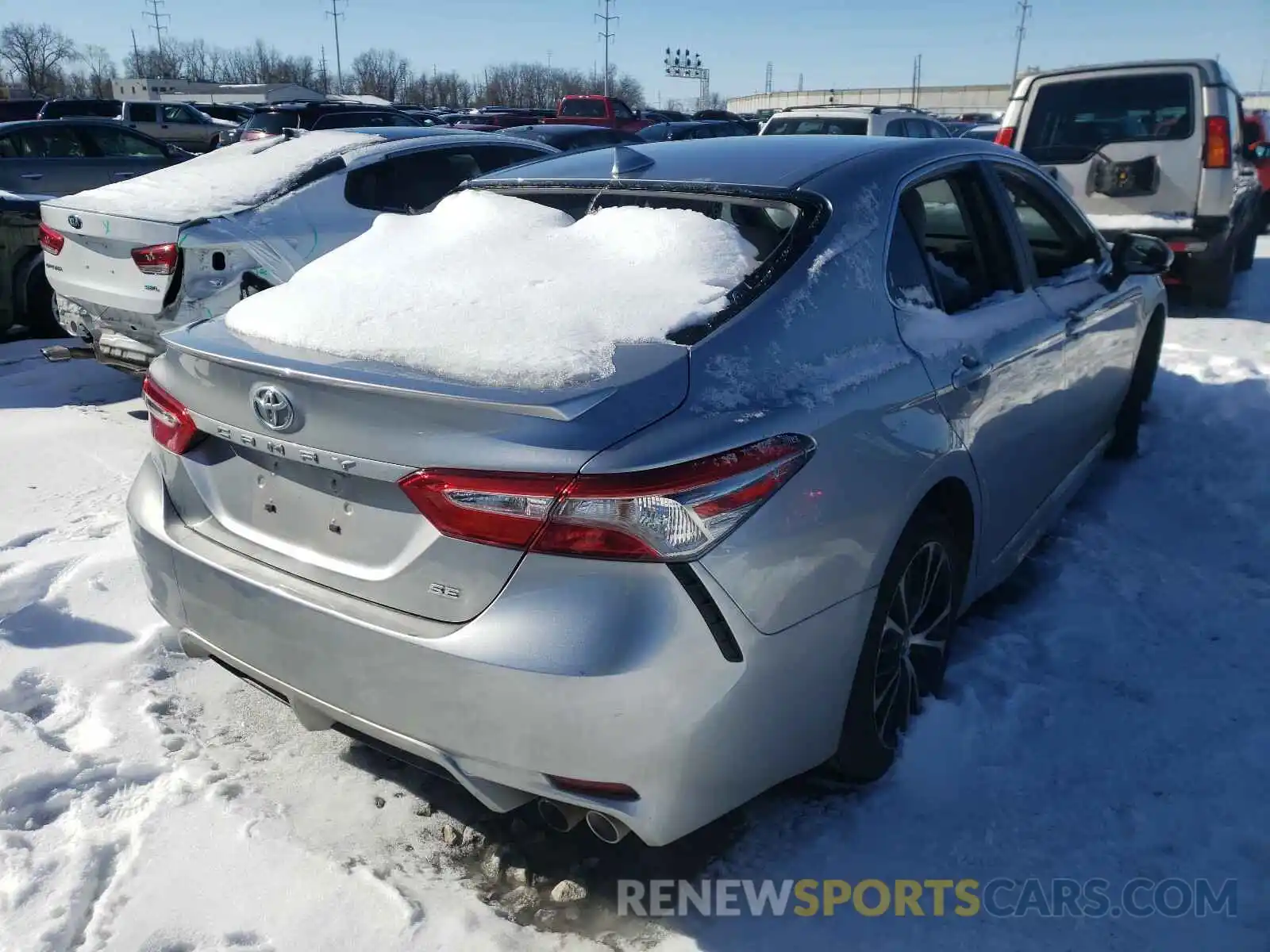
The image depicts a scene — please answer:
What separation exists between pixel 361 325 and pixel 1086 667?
251 centimetres

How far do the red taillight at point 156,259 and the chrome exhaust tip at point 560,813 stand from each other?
169 inches

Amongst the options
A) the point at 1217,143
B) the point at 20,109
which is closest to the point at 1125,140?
the point at 1217,143

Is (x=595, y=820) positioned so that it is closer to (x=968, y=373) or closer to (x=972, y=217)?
(x=968, y=373)

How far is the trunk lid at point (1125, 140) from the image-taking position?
27.0 feet

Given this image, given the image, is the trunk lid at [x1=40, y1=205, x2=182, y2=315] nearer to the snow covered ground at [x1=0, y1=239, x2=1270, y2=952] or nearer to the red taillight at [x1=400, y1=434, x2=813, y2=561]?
the snow covered ground at [x1=0, y1=239, x2=1270, y2=952]

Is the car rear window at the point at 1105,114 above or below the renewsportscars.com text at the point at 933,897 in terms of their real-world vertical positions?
above

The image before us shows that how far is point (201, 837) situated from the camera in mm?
2531

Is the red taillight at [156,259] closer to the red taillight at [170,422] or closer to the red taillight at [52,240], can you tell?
the red taillight at [52,240]

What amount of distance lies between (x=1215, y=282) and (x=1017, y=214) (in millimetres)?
6212

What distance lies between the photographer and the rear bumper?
1.92 meters

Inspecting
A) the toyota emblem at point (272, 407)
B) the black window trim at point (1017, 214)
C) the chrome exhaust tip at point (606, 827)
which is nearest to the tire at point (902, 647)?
the chrome exhaust tip at point (606, 827)

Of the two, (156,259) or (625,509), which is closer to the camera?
(625,509)

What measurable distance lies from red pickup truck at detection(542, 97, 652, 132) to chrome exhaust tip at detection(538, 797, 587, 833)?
26.4 meters

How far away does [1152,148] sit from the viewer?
829 centimetres
